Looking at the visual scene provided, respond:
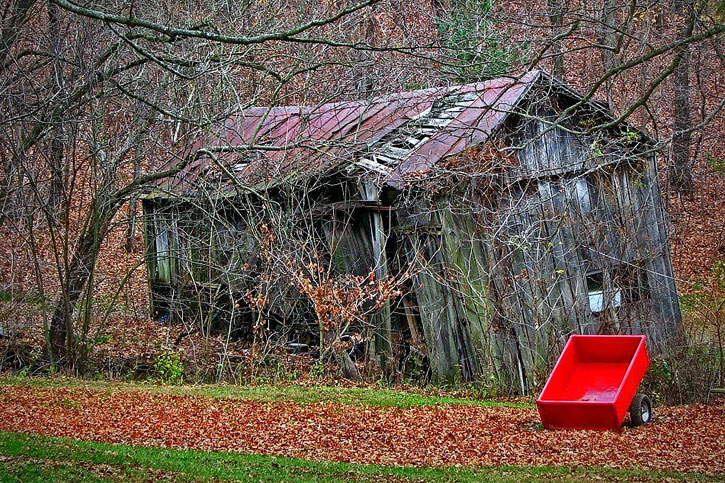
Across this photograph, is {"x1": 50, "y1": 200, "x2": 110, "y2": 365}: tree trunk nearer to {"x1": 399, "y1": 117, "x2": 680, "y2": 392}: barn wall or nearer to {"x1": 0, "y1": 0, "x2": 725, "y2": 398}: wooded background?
{"x1": 0, "y1": 0, "x2": 725, "y2": 398}: wooded background

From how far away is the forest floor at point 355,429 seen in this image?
873cm

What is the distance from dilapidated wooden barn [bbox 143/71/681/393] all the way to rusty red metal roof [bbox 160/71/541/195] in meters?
0.05

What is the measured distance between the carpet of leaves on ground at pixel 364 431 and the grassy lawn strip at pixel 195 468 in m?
0.40

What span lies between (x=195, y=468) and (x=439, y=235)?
7.70 metres

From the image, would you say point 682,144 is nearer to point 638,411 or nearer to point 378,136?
point 378,136

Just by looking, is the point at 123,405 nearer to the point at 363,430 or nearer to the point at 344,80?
the point at 363,430

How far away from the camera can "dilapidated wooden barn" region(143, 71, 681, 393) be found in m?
14.4

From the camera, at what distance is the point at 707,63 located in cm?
3056

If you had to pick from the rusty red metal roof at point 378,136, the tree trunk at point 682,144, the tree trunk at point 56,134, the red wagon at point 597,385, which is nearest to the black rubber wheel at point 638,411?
the red wagon at point 597,385

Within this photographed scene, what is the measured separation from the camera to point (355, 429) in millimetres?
10148

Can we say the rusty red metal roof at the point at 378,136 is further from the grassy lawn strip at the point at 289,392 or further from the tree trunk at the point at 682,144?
the tree trunk at the point at 682,144

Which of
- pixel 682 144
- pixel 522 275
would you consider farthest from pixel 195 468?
pixel 682 144

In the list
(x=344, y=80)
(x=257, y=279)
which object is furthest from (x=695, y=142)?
(x=257, y=279)

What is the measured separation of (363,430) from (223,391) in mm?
3298
